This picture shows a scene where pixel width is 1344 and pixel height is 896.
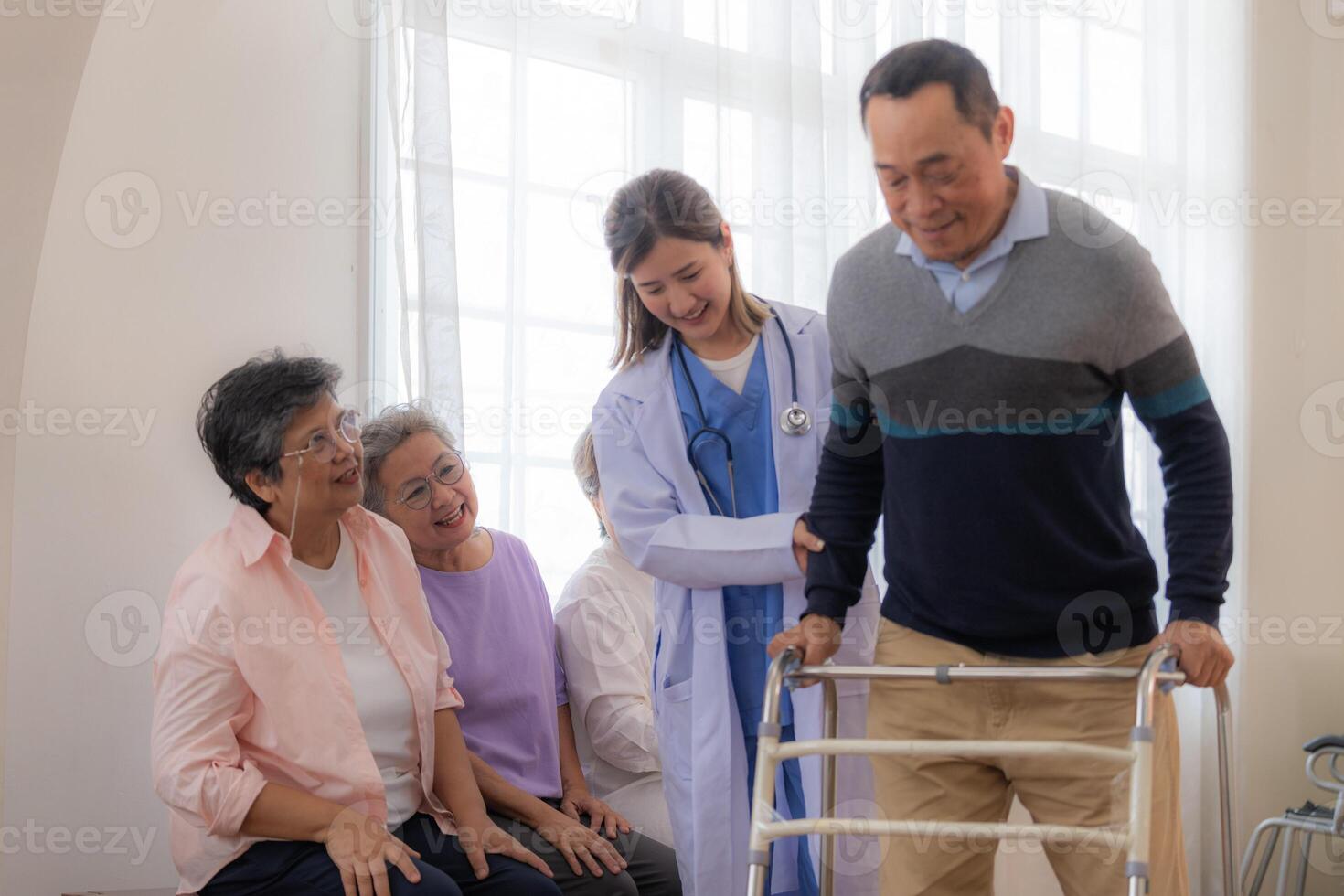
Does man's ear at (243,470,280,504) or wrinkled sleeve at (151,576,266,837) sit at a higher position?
man's ear at (243,470,280,504)

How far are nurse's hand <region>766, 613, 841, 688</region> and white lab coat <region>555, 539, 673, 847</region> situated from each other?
0.91 m

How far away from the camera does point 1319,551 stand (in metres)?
4.32

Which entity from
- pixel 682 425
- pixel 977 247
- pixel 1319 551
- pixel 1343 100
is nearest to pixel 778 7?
pixel 682 425

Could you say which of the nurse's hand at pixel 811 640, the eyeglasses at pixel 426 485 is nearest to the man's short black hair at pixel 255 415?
the eyeglasses at pixel 426 485

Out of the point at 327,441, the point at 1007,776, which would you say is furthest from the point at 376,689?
the point at 1007,776

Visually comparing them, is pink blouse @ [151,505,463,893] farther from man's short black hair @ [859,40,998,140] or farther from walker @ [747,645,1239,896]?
man's short black hair @ [859,40,998,140]

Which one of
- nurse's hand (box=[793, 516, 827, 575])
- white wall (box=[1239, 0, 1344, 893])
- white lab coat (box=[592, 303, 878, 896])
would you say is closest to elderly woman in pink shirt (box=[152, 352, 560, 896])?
white lab coat (box=[592, 303, 878, 896])

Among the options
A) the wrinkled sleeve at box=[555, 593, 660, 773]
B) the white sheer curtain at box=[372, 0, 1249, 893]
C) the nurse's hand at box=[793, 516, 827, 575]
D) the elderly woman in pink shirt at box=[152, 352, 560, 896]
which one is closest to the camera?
the nurse's hand at box=[793, 516, 827, 575]

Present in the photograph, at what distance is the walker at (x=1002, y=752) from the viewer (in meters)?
1.41

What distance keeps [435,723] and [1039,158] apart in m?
2.55

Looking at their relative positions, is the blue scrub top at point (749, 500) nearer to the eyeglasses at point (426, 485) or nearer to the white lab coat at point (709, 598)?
the white lab coat at point (709, 598)

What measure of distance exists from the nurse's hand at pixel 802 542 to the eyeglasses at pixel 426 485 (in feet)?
2.57

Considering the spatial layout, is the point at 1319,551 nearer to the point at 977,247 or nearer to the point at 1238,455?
the point at 1238,455

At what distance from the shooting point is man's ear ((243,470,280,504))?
2123 mm
